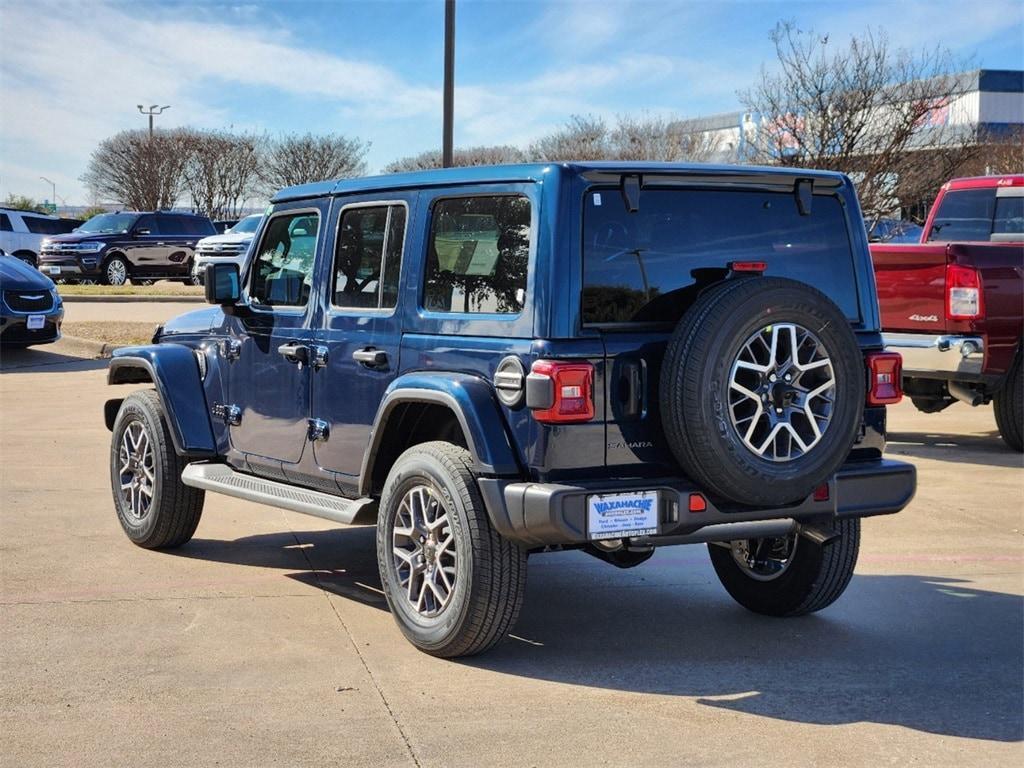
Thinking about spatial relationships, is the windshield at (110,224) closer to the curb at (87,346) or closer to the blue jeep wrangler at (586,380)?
the curb at (87,346)

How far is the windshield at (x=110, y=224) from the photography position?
30500 millimetres

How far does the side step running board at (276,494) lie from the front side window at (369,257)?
2.77ft

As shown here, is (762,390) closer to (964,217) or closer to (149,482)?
(149,482)

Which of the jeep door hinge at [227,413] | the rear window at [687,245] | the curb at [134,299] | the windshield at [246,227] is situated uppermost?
the windshield at [246,227]

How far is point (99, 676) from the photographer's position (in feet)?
15.9

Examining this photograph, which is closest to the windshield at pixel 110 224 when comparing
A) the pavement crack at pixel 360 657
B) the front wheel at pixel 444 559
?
the pavement crack at pixel 360 657

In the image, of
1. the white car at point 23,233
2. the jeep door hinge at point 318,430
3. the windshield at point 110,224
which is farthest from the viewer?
the white car at point 23,233

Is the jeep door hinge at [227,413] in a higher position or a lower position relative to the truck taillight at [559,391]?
lower

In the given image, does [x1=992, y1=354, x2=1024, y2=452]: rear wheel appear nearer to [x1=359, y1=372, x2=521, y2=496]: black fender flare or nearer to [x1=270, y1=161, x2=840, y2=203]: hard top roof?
[x1=270, y1=161, x2=840, y2=203]: hard top roof

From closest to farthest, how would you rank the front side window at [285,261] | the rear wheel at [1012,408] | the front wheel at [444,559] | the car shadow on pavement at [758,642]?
1. the car shadow on pavement at [758,642]
2. the front wheel at [444,559]
3. the front side window at [285,261]
4. the rear wheel at [1012,408]

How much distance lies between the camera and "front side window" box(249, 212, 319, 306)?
20.4 feet

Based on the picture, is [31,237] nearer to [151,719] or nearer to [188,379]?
[188,379]

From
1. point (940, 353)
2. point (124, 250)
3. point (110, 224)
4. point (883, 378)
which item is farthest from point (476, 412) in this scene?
point (110, 224)

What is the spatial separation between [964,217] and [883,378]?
7372mm
